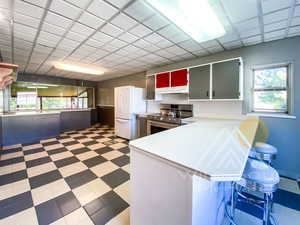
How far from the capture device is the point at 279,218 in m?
1.44

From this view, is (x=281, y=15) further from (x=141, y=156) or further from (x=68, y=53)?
(x=68, y=53)

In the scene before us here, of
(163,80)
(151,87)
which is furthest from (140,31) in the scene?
(151,87)

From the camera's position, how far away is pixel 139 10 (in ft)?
5.24

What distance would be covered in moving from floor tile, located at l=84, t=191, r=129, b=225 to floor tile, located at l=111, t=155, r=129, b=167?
2.87ft

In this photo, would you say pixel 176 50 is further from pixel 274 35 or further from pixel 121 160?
pixel 121 160

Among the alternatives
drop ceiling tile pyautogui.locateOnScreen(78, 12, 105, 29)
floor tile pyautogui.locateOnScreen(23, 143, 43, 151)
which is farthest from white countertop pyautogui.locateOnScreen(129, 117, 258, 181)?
floor tile pyautogui.locateOnScreen(23, 143, 43, 151)

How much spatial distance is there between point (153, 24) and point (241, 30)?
1.37 metres

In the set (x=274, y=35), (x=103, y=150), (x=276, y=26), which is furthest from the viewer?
(x=103, y=150)

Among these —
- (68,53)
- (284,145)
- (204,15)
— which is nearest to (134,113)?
(68,53)

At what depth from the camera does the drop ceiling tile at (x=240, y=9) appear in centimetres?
147

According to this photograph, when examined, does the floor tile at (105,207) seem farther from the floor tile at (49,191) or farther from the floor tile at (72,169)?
the floor tile at (72,169)

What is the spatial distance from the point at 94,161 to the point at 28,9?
8.28 ft

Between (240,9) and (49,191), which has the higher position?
(240,9)

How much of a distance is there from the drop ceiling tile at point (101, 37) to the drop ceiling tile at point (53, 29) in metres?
0.46
